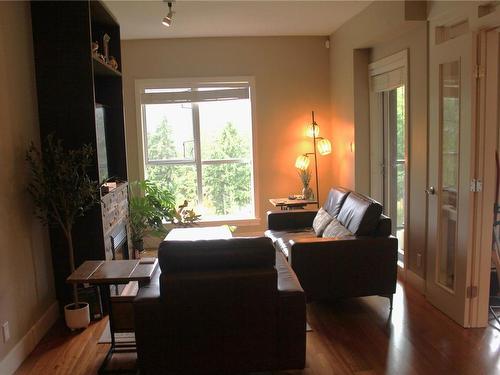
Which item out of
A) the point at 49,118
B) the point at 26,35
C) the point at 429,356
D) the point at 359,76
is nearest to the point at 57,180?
the point at 49,118

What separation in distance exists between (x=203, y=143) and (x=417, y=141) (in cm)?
295

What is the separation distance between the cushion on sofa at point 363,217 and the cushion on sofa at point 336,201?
0.37m

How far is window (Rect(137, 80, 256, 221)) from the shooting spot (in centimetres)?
585

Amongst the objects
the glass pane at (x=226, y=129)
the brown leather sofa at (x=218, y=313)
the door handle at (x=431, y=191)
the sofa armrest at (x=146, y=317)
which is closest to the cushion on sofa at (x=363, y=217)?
the door handle at (x=431, y=191)

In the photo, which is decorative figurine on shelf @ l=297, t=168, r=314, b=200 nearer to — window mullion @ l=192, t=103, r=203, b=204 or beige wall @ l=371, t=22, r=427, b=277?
window mullion @ l=192, t=103, r=203, b=204

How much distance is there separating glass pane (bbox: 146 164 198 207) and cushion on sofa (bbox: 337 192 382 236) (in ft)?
8.96

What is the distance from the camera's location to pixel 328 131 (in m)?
6.05

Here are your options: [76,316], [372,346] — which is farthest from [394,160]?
[76,316]

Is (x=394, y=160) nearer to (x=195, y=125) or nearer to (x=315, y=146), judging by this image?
(x=315, y=146)

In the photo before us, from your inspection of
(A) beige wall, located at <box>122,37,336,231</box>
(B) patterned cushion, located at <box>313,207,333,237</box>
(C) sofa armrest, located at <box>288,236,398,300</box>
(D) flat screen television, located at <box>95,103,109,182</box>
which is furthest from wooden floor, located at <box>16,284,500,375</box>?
(A) beige wall, located at <box>122,37,336,231</box>

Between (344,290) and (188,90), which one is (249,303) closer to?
(344,290)

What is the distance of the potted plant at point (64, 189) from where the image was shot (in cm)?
314

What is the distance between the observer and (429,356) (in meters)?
2.83

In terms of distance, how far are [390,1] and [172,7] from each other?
78.4 inches
